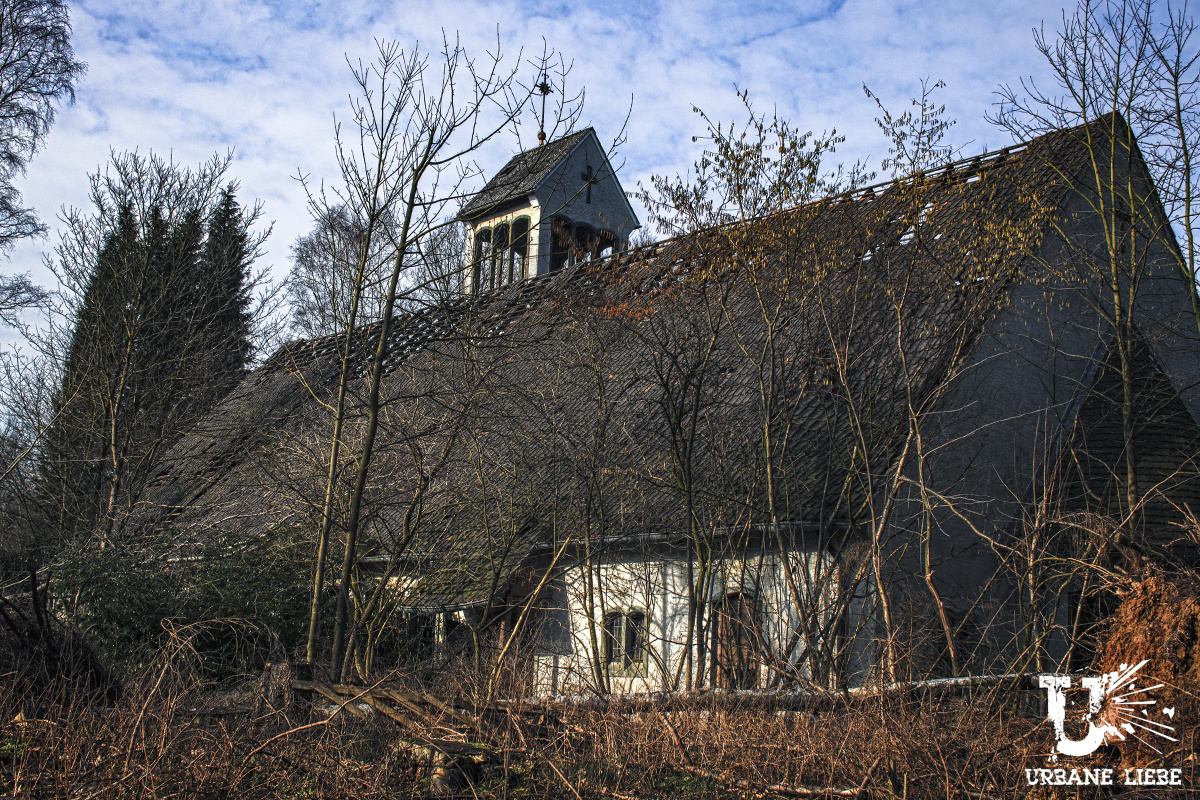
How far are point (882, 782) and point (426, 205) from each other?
22.8ft

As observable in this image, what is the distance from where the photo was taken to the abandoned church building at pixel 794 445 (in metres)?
9.56

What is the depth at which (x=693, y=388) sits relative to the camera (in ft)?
36.2

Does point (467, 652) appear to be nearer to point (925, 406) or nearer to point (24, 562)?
point (925, 406)

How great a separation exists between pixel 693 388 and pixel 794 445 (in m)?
1.45

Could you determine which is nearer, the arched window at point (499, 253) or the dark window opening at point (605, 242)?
the arched window at point (499, 253)

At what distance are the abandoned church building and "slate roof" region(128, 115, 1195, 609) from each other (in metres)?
0.05

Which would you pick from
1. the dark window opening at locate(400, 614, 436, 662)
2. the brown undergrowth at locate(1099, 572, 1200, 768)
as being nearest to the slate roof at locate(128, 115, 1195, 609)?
the dark window opening at locate(400, 614, 436, 662)

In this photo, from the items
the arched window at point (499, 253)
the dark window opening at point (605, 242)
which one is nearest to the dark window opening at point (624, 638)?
the arched window at point (499, 253)

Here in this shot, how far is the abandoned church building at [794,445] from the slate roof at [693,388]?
0.05 meters

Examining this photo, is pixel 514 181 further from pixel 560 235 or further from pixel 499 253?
pixel 560 235

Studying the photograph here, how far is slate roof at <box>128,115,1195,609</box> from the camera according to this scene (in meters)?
10.1

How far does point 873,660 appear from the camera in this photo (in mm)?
8961

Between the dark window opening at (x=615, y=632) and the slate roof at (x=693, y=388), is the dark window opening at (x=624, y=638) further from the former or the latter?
the slate roof at (x=693, y=388)

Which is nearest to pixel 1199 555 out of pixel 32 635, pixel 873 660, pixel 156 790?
pixel 873 660
